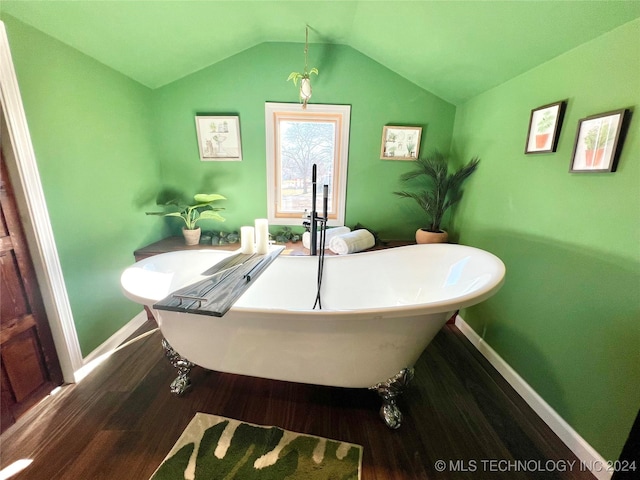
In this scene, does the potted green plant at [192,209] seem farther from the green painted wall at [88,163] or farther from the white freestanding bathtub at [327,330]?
the white freestanding bathtub at [327,330]

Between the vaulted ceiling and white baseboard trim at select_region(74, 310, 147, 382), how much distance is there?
179 cm

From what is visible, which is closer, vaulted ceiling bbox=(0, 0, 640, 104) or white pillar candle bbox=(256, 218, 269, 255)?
vaulted ceiling bbox=(0, 0, 640, 104)

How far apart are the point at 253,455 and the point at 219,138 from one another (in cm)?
222

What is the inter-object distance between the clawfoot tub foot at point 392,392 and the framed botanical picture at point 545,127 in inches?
53.4

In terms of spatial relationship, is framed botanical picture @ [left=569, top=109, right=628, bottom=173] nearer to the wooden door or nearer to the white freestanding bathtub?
the white freestanding bathtub

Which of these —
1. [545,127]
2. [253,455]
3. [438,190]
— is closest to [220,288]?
[253,455]

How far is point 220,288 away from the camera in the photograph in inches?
46.6

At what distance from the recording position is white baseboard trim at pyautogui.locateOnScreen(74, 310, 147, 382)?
1.44 meters

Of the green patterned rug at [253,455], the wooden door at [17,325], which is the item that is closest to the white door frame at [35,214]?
the wooden door at [17,325]

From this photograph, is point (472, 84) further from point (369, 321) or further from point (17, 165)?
point (17, 165)

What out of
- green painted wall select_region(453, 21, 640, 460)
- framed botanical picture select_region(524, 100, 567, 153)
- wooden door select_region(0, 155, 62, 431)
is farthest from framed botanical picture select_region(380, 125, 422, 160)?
wooden door select_region(0, 155, 62, 431)

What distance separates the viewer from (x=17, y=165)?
111 centimetres

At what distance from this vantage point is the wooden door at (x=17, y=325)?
3.62 feet

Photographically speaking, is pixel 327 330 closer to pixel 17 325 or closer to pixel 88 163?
pixel 17 325
